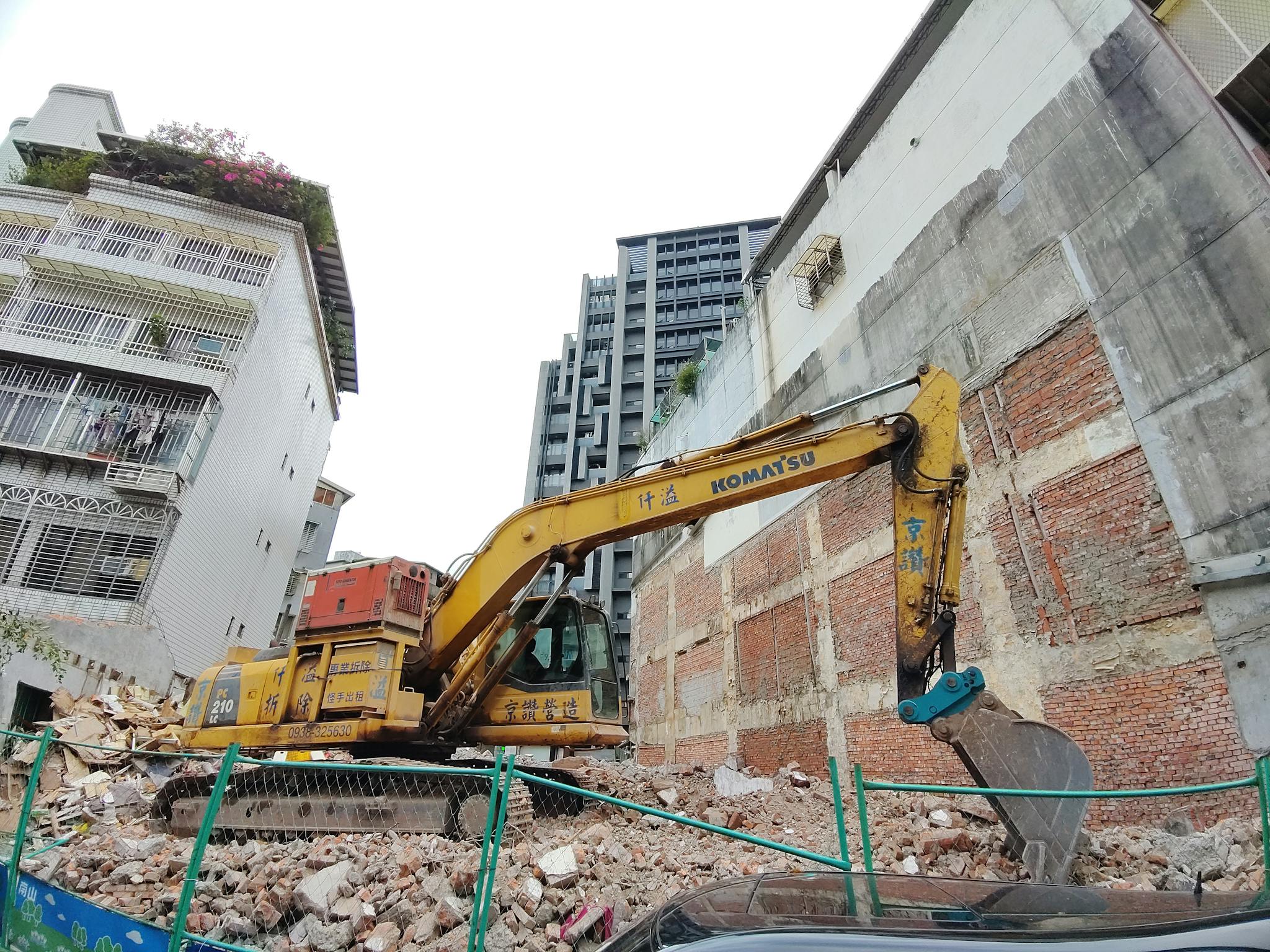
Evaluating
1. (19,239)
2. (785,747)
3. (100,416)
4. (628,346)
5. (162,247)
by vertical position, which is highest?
(628,346)

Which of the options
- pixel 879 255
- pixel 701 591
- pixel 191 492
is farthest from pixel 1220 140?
pixel 191 492

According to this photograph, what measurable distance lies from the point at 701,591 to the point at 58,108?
104ft

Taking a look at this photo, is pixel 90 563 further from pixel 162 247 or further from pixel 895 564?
pixel 895 564

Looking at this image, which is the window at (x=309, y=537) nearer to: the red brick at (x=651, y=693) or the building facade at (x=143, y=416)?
the building facade at (x=143, y=416)

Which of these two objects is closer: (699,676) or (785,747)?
(785,747)

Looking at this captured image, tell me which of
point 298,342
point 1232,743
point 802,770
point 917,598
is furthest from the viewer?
point 298,342

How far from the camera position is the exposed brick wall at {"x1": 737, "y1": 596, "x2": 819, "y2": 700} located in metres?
12.3

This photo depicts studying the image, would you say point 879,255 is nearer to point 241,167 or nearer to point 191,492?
point 191,492

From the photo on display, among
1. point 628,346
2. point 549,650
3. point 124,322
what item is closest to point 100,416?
point 124,322

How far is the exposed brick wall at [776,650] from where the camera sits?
12.3m

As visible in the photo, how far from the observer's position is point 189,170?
905 inches

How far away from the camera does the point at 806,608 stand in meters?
12.3

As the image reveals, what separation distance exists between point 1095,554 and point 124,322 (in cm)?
2467

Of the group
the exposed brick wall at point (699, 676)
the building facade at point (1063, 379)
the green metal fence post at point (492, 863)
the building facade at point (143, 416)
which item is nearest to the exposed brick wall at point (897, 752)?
the building facade at point (1063, 379)
